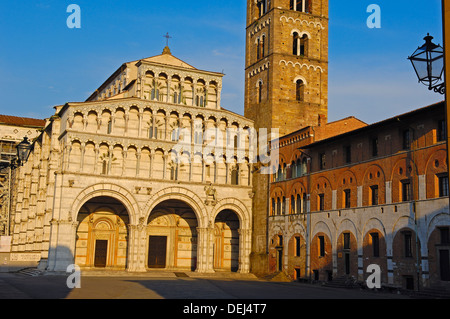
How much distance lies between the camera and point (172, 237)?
48094 millimetres

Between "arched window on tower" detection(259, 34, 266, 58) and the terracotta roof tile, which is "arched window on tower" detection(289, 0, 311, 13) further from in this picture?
the terracotta roof tile

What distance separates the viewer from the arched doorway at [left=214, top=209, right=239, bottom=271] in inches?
1945

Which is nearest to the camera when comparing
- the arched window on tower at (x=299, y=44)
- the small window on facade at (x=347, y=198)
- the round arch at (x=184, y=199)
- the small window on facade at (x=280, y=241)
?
the small window on facade at (x=347, y=198)

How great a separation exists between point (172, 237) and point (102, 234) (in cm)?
605

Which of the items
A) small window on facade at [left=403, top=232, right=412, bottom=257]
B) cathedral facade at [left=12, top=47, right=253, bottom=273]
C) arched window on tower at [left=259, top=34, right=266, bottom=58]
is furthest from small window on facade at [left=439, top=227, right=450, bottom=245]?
arched window on tower at [left=259, top=34, right=266, bottom=58]

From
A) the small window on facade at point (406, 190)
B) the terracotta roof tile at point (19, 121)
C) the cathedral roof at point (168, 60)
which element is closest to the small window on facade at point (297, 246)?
the small window on facade at point (406, 190)

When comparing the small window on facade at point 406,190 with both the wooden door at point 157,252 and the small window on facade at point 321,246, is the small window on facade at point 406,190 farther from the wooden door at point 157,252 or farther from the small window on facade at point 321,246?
the wooden door at point 157,252

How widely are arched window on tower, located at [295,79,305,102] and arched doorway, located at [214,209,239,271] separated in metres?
12.1

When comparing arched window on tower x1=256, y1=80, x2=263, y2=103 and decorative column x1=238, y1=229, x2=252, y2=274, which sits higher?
arched window on tower x1=256, y1=80, x2=263, y2=103

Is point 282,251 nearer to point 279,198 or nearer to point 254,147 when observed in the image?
point 279,198

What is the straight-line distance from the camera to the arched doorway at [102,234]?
45.2m

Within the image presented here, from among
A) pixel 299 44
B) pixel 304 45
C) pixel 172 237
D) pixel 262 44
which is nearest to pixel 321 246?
pixel 172 237

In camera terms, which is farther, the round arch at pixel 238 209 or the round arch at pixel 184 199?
the round arch at pixel 238 209

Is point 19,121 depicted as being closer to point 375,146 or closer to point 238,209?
point 238,209
